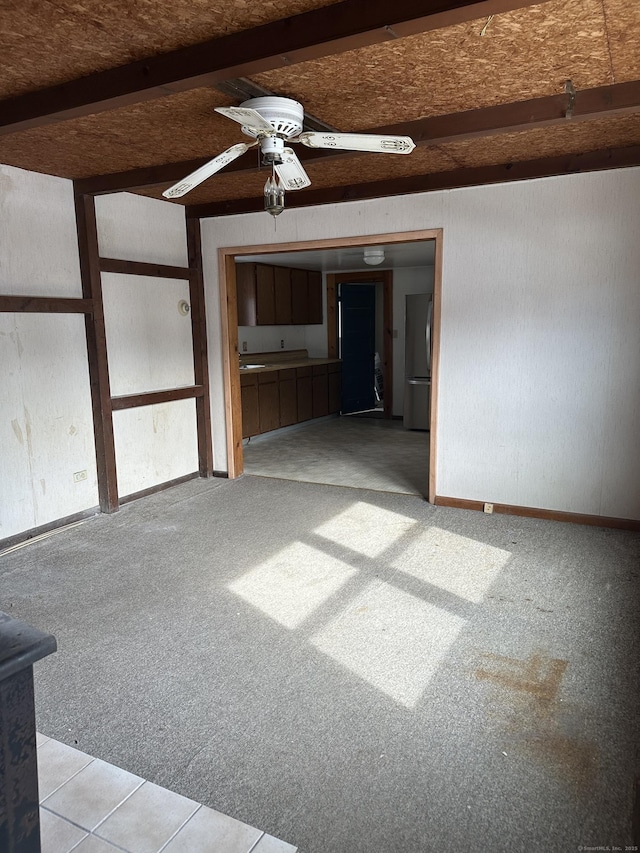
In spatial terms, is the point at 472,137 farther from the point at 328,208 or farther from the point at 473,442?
the point at 473,442

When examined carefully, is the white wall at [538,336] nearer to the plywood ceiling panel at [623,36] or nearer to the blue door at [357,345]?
the plywood ceiling panel at [623,36]

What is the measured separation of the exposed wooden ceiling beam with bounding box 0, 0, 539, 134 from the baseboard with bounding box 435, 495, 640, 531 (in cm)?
325

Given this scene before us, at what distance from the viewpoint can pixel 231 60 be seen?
6.82 ft

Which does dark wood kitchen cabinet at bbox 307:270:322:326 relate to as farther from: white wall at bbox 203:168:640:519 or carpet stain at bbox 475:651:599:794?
carpet stain at bbox 475:651:599:794

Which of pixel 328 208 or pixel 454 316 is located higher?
pixel 328 208

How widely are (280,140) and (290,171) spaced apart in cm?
21

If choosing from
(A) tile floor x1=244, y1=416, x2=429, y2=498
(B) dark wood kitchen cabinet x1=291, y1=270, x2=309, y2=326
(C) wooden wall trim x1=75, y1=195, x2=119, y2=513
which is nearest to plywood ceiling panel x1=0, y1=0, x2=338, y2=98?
(C) wooden wall trim x1=75, y1=195, x2=119, y2=513

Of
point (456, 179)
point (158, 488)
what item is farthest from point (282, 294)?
point (456, 179)

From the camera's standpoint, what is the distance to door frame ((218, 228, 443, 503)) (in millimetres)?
4406

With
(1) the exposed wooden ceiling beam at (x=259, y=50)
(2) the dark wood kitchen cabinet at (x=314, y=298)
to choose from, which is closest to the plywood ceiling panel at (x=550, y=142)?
(1) the exposed wooden ceiling beam at (x=259, y=50)

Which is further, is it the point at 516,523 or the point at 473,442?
the point at 473,442

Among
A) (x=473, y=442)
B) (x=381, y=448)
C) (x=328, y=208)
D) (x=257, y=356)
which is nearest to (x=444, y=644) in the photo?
(x=473, y=442)

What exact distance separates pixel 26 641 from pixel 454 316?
151 inches

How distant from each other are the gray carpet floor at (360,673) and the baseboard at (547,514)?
15cm
